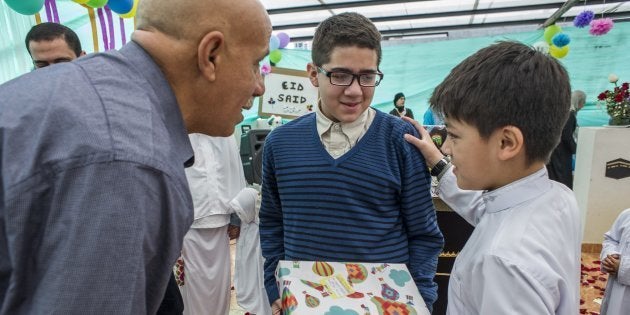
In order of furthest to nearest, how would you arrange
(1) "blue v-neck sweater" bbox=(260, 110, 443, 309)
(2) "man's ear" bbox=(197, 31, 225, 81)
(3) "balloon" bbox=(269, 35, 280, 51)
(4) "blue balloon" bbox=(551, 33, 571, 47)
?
(3) "balloon" bbox=(269, 35, 280, 51), (4) "blue balloon" bbox=(551, 33, 571, 47), (1) "blue v-neck sweater" bbox=(260, 110, 443, 309), (2) "man's ear" bbox=(197, 31, 225, 81)

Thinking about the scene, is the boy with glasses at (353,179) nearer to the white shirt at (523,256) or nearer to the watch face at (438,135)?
the white shirt at (523,256)

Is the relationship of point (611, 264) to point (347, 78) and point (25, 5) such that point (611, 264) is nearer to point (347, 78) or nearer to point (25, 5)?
point (347, 78)

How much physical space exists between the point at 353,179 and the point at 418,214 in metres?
0.22

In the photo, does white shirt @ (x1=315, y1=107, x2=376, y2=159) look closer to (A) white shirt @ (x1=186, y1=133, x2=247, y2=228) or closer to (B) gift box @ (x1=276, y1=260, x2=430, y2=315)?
(B) gift box @ (x1=276, y1=260, x2=430, y2=315)

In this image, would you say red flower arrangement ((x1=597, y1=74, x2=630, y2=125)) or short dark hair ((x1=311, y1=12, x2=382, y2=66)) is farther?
red flower arrangement ((x1=597, y1=74, x2=630, y2=125))

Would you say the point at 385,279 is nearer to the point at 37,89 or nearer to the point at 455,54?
the point at 37,89

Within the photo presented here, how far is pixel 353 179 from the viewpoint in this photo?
1179mm

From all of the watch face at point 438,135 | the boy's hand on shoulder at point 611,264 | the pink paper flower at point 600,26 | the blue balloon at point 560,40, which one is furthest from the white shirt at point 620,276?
the pink paper flower at point 600,26

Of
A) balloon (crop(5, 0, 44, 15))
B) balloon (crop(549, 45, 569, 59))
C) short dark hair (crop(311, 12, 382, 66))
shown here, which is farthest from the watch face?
balloon (crop(549, 45, 569, 59))

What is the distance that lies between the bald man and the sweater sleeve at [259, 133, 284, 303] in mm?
787

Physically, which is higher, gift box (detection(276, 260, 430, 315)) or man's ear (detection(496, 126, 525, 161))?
man's ear (detection(496, 126, 525, 161))

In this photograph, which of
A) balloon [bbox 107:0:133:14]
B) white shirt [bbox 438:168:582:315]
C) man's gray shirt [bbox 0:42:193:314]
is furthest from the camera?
balloon [bbox 107:0:133:14]

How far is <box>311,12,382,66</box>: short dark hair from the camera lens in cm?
121

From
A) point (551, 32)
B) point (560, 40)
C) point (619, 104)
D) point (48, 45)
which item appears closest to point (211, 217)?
point (48, 45)
